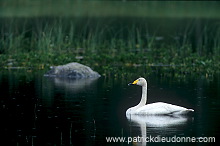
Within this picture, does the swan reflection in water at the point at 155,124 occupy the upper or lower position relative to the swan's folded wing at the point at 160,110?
lower

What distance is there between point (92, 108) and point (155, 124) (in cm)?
291

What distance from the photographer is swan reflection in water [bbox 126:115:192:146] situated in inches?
628

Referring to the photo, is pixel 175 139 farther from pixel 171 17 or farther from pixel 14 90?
pixel 171 17

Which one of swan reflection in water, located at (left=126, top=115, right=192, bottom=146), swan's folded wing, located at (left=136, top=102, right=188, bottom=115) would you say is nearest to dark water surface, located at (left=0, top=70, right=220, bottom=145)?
swan reflection in water, located at (left=126, top=115, right=192, bottom=146)

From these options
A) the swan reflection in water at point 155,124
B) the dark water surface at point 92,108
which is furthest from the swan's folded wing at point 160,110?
the dark water surface at point 92,108

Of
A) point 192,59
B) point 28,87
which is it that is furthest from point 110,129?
point 192,59

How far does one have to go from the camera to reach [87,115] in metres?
18.4

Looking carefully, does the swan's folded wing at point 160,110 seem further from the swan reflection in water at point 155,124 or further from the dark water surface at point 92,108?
the dark water surface at point 92,108

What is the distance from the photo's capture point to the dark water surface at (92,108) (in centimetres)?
1599

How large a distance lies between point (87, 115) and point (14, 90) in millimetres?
5508

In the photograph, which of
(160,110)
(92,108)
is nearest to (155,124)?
(160,110)

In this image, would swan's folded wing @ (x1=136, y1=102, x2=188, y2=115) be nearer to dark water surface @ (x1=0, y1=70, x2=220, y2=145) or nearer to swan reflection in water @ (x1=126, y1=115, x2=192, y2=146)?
swan reflection in water @ (x1=126, y1=115, x2=192, y2=146)

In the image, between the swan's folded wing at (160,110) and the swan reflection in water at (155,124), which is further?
the swan's folded wing at (160,110)

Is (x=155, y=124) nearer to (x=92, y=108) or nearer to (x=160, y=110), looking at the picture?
(x=160, y=110)
